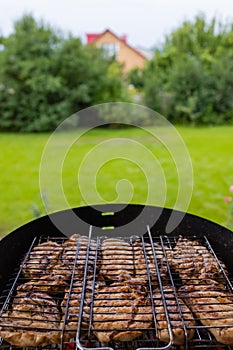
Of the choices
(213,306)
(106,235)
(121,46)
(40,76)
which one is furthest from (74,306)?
(121,46)

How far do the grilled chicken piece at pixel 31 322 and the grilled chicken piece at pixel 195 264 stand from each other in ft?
1.77

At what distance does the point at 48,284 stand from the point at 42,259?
19cm

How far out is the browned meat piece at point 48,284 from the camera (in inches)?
55.6

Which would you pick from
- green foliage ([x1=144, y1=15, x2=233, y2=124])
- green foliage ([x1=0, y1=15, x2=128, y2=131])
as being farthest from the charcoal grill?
green foliage ([x1=144, y1=15, x2=233, y2=124])

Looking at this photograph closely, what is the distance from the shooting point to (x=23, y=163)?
6.51 m

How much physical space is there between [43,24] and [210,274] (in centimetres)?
960

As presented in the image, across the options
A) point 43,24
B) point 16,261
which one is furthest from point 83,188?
point 43,24

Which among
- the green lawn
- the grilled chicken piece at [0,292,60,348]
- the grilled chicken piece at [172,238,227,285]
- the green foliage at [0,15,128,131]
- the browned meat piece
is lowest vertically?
the grilled chicken piece at [0,292,60,348]

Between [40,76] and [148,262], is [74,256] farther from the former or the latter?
[40,76]

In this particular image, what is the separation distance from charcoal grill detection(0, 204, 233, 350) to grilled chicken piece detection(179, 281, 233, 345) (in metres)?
0.04

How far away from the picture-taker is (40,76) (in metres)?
9.41

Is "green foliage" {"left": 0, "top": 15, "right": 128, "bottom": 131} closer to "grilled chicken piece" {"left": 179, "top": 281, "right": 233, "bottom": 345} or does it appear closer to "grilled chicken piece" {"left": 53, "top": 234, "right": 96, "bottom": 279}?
"grilled chicken piece" {"left": 53, "top": 234, "right": 96, "bottom": 279}

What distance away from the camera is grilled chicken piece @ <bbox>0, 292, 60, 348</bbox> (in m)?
1.13

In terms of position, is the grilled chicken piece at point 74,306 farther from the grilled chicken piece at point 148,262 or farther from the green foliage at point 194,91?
the green foliage at point 194,91
